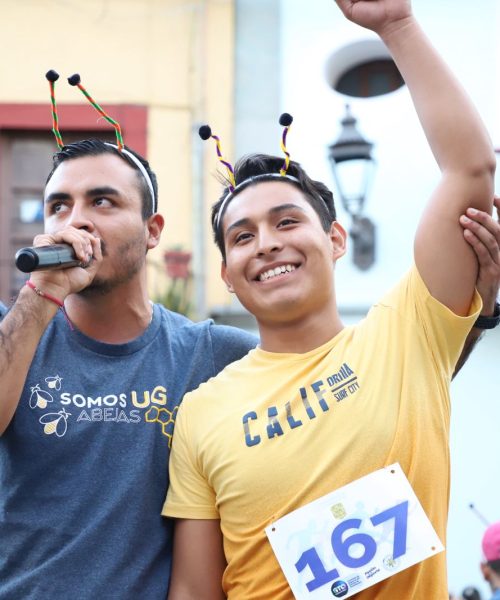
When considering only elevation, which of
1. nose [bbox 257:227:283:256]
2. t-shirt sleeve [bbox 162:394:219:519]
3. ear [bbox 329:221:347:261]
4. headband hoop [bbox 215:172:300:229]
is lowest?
t-shirt sleeve [bbox 162:394:219:519]

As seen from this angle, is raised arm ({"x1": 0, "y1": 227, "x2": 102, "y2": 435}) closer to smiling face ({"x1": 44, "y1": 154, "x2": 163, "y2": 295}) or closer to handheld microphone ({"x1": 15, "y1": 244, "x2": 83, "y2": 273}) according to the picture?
handheld microphone ({"x1": 15, "y1": 244, "x2": 83, "y2": 273})

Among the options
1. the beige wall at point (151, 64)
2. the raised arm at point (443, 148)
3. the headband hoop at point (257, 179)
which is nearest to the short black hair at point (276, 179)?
the headband hoop at point (257, 179)

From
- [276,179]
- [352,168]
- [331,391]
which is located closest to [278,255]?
[276,179]

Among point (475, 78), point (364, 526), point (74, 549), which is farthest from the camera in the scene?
point (475, 78)

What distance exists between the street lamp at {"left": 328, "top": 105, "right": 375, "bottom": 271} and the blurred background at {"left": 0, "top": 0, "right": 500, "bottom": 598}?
0.02 meters

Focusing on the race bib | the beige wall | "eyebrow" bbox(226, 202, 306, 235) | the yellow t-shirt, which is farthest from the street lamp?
the race bib

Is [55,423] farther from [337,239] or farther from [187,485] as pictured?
[337,239]

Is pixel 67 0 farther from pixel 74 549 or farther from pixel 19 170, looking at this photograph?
pixel 74 549

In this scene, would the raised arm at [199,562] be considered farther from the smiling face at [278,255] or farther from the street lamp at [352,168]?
the street lamp at [352,168]

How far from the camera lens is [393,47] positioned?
86.7 inches

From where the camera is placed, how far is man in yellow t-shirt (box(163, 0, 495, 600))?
7.06 feet

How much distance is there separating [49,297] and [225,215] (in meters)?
0.63

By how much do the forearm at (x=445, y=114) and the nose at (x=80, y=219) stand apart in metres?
1.02

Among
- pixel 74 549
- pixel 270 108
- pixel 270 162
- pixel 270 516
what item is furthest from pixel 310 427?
pixel 270 108
